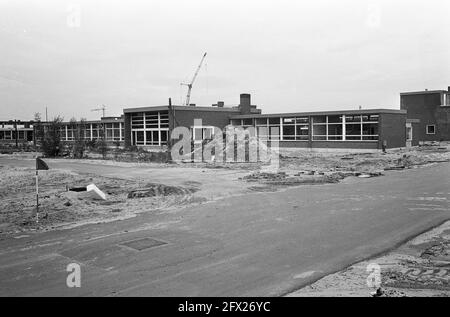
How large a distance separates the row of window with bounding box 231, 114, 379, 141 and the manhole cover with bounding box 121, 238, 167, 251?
38751 millimetres

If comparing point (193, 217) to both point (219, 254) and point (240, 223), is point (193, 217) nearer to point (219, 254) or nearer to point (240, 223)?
point (240, 223)

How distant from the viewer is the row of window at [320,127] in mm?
45531

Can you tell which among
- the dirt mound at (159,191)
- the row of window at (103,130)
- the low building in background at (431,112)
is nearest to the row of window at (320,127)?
the row of window at (103,130)

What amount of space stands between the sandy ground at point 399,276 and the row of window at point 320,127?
37.9 metres

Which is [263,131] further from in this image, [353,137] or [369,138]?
[369,138]

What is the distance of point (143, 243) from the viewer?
9445 mm

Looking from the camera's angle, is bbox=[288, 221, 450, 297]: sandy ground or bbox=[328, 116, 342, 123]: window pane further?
bbox=[328, 116, 342, 123]: window pane

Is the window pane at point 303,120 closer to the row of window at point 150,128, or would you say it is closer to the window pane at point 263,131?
the window pane at point 263,131

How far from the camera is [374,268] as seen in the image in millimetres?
7535

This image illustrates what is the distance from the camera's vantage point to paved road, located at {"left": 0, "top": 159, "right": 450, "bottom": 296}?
6.80m

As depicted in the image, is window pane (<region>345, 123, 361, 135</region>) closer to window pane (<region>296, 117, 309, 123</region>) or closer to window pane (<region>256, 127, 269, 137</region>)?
window pane (<region>296, 117, 309, 123</region>)

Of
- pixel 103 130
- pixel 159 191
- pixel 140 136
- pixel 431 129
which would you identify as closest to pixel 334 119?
pixel 140 136

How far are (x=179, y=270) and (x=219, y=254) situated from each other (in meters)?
1.21

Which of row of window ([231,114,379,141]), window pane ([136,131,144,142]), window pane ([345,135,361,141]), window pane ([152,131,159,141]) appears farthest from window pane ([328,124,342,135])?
window pane ([136,131,144,142])
